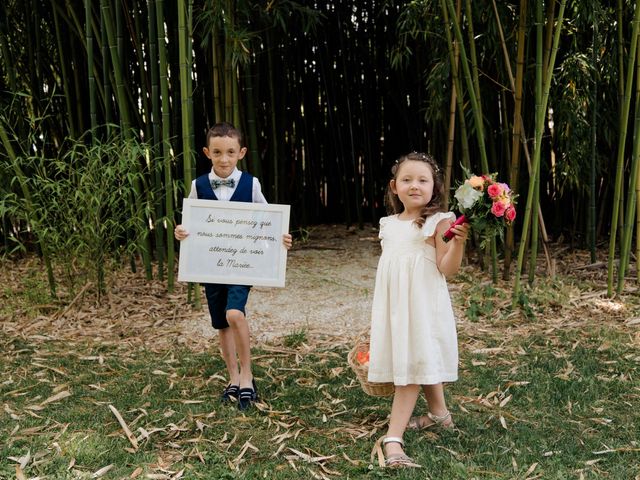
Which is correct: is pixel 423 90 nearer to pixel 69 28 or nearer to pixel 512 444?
pixel 69 28

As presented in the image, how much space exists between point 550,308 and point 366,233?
2046 millimetres

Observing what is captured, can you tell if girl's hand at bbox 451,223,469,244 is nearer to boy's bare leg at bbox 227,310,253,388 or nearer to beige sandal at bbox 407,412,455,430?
beige sandal at bbox 407,412,455,430

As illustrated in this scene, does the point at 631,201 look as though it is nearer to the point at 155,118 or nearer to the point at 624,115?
the point at 624,115

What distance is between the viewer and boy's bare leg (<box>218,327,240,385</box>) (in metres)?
2.47

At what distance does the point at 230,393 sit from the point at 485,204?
114 cm

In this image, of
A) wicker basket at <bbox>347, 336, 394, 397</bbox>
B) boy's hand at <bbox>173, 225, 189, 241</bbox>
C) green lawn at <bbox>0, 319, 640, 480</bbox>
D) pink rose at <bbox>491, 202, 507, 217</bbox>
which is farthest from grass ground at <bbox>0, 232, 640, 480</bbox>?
pink rose at <bbox>491, 202, 507, 217</bbox>

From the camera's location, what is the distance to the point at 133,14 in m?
4.00

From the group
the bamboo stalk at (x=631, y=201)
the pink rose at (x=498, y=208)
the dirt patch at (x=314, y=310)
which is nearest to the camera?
the pink rose at (x=498, y=208)

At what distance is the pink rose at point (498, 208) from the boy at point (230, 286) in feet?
2.59

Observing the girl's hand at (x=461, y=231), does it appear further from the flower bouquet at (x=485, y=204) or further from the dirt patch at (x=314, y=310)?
the dirt patch at (x=314, y=310)

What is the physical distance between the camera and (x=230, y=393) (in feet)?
8.05

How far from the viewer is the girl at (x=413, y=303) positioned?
6.54 feet

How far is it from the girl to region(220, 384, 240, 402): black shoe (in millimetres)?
577

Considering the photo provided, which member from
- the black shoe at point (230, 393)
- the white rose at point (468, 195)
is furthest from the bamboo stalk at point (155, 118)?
the white rose at point (468, 195)
